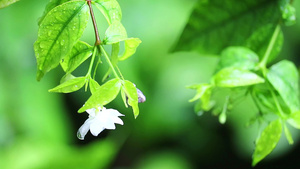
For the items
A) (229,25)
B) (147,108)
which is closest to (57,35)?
(229,25)

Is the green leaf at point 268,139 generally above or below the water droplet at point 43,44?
below

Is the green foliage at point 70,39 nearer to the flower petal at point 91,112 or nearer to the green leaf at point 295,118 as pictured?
the flower petal at point 91,112

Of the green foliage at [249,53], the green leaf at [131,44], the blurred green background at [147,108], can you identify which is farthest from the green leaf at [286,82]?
the blurred green background at [147,108]

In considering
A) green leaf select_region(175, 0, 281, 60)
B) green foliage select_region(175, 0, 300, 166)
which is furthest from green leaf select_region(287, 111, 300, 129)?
green leaf select_region(175, 0, 281, 60)

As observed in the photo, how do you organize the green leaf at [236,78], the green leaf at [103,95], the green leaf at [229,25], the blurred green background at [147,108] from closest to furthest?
the green leaf at [103,95], the green leaf at [236,78], the green leaf at [229,25], the blurred green background at [147,108]

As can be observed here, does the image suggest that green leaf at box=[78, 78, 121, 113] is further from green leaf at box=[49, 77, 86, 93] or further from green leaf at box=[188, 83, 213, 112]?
green leaf at box=[188, 83, 213, 112]

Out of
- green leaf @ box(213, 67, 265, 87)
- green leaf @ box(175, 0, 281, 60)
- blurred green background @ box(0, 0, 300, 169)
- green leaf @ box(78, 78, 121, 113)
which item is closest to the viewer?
green leaf @ box(78, 78, 121, 113)
